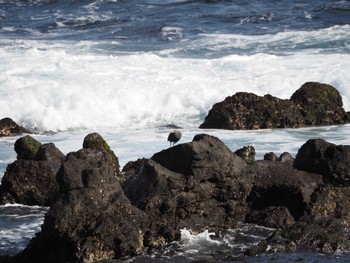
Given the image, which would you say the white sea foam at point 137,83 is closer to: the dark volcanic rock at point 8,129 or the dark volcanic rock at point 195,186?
the dark volcanic rock at point 8,129

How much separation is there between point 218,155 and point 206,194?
412 millimetres

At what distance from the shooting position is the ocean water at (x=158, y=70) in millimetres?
13617

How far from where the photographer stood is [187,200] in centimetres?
899

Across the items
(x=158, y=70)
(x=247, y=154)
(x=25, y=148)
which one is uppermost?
(x=158, y=70)

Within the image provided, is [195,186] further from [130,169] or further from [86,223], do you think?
[130,169]

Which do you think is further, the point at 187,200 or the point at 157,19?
the point at 157,19

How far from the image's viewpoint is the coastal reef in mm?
8133

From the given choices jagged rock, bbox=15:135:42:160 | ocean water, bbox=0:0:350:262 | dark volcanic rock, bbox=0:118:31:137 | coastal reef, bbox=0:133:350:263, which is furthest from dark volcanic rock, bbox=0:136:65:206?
dark volcanic rock, bbox=0:118:31:137

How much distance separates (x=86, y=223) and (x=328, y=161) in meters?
2.95

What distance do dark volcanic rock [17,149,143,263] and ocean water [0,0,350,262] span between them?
33 cm

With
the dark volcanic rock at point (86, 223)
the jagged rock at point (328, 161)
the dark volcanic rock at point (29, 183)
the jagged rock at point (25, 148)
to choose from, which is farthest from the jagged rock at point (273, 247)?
the jagged rock at point (25, 148)

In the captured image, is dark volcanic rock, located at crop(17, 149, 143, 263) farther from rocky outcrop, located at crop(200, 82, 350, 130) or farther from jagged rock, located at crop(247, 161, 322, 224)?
rocky outcrop, located at crop(200, 82, 350, 130)

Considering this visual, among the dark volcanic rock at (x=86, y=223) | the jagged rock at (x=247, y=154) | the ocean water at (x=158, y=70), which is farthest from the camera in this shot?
the ocean water at (x=158, y=70)

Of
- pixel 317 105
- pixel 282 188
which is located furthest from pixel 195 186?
pixel 317 105
